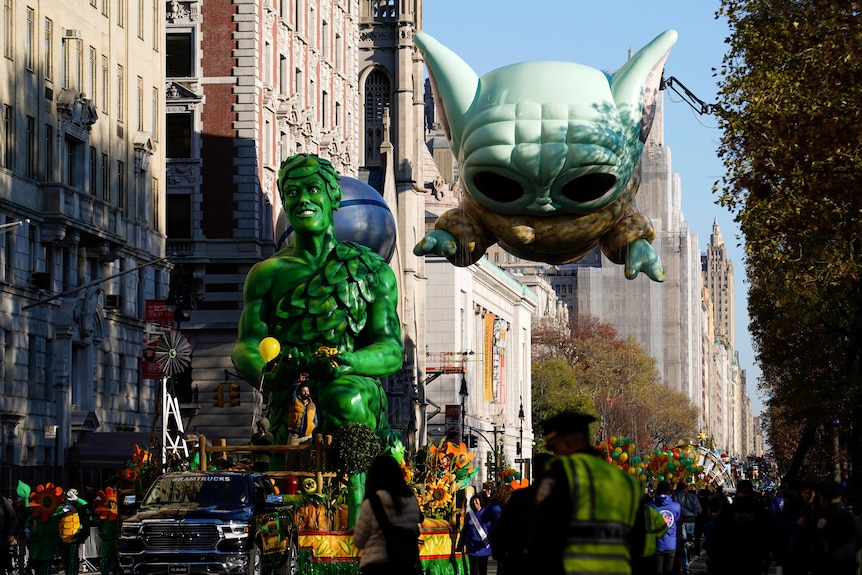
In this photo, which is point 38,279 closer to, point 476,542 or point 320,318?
point 320,318

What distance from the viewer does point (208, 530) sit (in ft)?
66.0

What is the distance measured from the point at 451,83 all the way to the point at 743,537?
4928 millimetres

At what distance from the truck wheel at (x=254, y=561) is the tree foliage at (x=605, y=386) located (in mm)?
92511

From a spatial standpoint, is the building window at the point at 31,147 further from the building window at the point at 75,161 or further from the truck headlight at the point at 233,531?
the truck headlight at the point at 233,531

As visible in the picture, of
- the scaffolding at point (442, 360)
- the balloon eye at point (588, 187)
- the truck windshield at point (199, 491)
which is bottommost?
the truck windshield at point (199, 491)

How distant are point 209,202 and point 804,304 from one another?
23696 millimetres

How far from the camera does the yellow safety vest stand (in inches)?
382

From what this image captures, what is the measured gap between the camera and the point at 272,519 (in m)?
20.6

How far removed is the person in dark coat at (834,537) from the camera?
15.5 meters

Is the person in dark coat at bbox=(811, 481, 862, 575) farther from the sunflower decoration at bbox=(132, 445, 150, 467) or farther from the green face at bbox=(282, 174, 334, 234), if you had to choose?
the sunflower decoration at bbox=(132, 445, 150, 467)

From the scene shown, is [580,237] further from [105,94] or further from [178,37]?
[178,37]

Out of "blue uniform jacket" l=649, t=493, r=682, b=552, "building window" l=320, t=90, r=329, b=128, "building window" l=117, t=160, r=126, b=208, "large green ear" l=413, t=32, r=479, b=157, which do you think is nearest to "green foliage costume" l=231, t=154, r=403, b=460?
"blue uniform jacket" l=649, t=493, r=682, b=552

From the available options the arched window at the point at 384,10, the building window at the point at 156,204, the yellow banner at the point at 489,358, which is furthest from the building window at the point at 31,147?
the yellow banner at the point at 489,358

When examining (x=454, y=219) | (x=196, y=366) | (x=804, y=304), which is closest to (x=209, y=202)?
(x=196, y=366)
